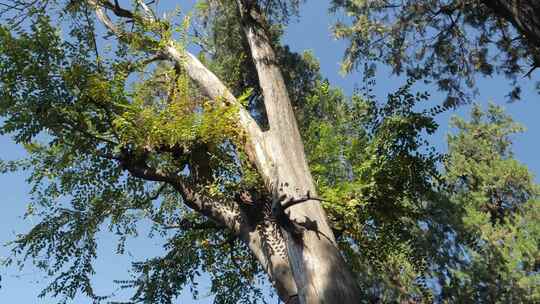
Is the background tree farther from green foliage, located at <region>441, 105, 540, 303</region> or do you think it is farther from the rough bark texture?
green foliage, located at <region>441, 105, 540, 303</region>

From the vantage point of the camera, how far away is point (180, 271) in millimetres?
7852

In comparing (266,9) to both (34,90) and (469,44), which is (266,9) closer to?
(469,44)

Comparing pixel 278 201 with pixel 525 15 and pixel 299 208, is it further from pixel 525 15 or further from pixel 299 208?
pixel 525 15

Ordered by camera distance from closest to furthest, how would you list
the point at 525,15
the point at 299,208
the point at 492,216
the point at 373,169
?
the point at 299,208 → the point at 525,15 → the point at 373,169 → the point at 492,216

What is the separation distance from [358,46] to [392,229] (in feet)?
12.9

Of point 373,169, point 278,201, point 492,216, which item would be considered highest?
point 492,216

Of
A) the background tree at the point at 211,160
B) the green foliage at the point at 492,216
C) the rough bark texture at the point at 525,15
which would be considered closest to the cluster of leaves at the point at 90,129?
the background tree at the point at 211,160

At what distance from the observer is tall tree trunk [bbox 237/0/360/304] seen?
3934mm

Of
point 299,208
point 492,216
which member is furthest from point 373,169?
point 492,216

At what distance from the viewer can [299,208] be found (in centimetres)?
454

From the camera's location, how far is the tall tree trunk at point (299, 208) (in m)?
3.93

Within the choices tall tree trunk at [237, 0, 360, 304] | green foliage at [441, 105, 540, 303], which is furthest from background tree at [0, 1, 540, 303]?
green foliage at [441, 105, 540, 303]

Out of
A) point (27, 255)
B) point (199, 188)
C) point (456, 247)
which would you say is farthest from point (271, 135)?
point (456, 247)

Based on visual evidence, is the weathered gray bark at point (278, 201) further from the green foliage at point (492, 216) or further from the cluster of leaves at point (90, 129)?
the green foliage at point (492, 216)
